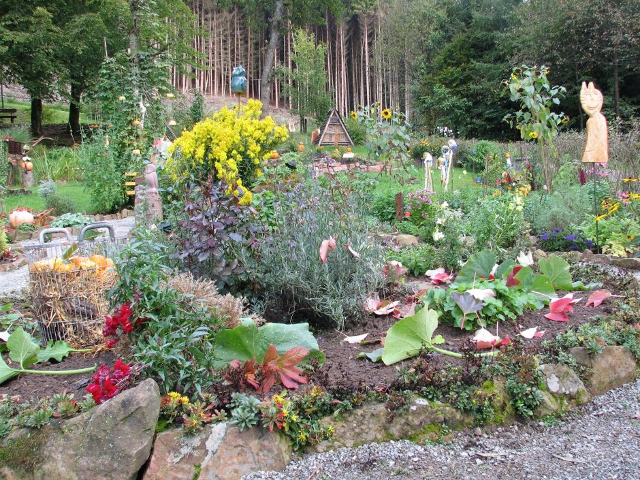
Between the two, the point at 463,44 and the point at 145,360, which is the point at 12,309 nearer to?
the point at 145,360

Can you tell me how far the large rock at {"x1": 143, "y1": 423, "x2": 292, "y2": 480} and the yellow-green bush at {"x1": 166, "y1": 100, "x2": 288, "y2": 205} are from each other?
1.56 m

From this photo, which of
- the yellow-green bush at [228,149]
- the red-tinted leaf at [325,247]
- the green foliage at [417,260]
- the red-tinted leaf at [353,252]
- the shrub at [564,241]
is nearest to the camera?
the red-tinted leaf at [325,247]

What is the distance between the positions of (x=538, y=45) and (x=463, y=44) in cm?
487

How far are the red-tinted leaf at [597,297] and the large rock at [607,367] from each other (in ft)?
1.74

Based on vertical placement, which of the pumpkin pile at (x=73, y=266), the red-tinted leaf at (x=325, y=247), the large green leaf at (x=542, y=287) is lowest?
the large green leaf at (x=542, y=287)

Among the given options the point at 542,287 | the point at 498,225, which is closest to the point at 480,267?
the point at 542,287

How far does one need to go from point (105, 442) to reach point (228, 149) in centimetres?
245

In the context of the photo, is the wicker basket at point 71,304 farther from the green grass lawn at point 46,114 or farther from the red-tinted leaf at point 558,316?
the green grass lawn at point 46,114

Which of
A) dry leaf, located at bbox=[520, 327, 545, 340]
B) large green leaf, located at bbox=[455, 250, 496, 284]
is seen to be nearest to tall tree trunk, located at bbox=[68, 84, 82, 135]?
large green leaf, located at bbox=[455, 250, 496, 284]

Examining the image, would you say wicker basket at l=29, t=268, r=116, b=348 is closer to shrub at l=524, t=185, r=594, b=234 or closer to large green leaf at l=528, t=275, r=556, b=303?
large green leaf at l=528, t=275, r=556, b=303

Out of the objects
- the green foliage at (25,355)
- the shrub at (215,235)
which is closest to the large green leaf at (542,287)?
the shrub at (215,235)

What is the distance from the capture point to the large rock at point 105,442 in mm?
1899

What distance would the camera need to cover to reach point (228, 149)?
393 cm

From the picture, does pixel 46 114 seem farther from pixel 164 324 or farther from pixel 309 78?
→ pixel 164 324
